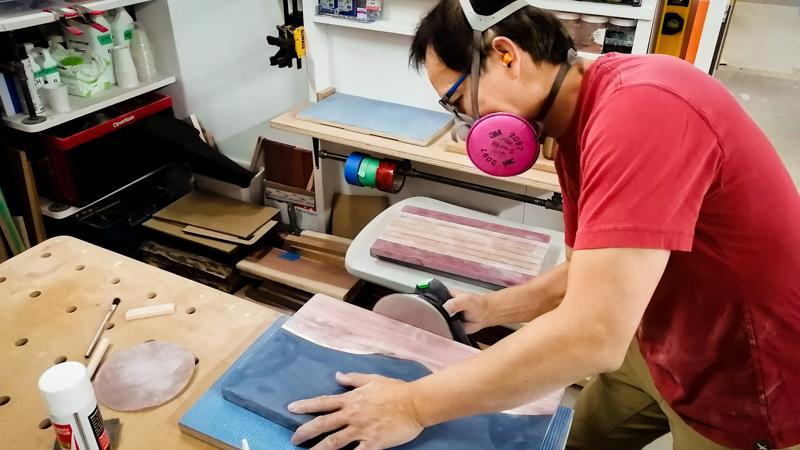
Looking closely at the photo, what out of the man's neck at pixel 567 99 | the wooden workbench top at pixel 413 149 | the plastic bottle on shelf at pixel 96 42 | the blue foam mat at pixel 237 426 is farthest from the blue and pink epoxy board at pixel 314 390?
the plastic bottle on shelf at pixel 96 42

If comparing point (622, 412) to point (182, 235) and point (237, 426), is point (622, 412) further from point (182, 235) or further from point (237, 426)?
point (182, 235)

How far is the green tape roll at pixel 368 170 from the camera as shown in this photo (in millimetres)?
2162

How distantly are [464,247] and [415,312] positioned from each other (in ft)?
2.70

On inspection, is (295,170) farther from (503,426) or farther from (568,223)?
(503,426)

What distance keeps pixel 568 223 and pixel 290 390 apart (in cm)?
59

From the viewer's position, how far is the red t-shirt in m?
0.70

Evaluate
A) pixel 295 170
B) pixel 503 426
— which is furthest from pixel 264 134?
pixel 503 426

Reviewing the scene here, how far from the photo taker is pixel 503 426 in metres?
0.89

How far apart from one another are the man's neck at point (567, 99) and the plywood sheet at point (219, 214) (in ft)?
5.78

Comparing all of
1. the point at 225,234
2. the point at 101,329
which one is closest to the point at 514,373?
the point at 101,329

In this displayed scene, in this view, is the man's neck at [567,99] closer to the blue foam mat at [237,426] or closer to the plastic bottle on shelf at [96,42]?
the blue foam mat at [237,426]

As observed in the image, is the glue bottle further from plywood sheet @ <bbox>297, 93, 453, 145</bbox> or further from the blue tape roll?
the blue tape roll

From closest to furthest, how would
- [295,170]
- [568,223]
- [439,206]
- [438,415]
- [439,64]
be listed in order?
[438,415] → [439,64] → [568,223] → [439,206] → [295,170]

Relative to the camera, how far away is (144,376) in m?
0.99
